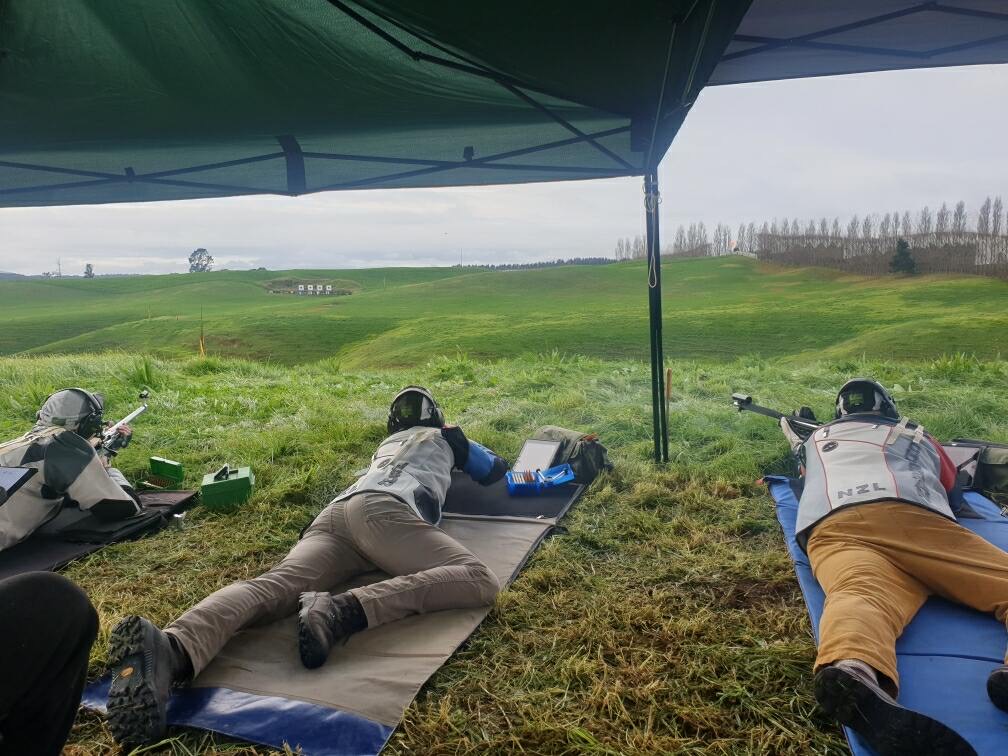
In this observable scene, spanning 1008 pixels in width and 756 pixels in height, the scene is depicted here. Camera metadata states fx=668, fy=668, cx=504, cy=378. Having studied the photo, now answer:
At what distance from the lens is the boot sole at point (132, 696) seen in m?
2.02

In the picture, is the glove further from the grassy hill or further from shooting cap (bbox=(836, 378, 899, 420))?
the grassy hill

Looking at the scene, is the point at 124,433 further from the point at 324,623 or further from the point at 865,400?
the point at 865,400

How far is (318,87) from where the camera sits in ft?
12.6

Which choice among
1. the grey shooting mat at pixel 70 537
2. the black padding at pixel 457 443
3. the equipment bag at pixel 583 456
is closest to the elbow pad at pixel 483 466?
the black padding at pixel 457 443

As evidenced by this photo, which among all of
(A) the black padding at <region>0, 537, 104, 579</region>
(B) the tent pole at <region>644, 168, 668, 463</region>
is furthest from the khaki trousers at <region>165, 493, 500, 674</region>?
(B) the tent pole at <region>644, 168, 668, 463</region>

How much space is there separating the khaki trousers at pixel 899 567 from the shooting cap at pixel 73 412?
390cm

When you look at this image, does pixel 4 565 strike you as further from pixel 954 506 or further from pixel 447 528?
pixel 954 506

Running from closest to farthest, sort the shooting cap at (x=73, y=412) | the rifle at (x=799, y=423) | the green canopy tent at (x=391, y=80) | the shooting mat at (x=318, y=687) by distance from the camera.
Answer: the shooting mat at (x=318, y=687) < the green canopy tent at (x=391, y=80) < the shooting cap at (x=73, y=412) < the rifle at (x=799, y=423)

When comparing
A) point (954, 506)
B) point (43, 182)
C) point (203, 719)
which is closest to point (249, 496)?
point (203, 719)

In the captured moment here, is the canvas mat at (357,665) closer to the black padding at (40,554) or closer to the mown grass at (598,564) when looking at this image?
the mown grass at (598,564)

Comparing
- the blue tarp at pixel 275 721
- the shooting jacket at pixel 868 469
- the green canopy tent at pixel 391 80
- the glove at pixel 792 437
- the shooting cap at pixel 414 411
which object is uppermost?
the green canopy tent at pixel 391 80

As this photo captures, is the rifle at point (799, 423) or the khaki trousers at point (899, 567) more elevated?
the rifle at point (799, 423)

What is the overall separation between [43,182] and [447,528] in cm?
416

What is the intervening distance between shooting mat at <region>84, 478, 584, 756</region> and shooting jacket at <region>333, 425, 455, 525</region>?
1.92ft
